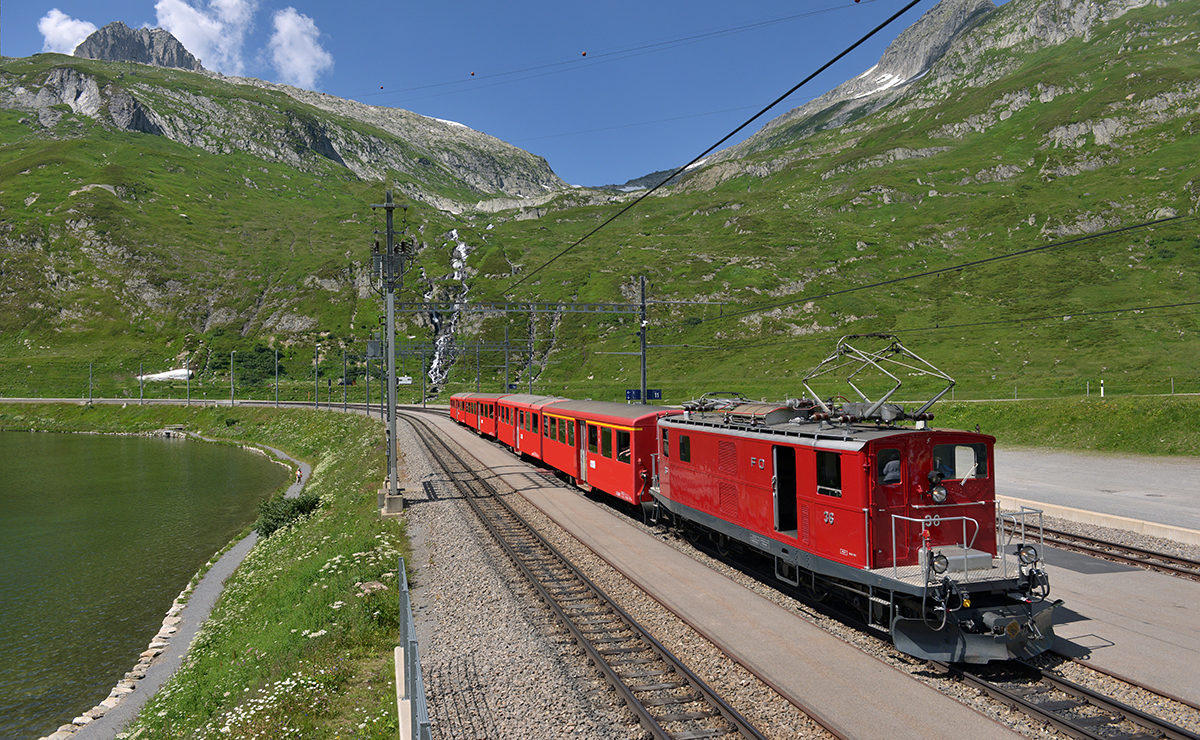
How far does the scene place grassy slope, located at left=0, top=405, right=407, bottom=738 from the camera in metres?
9.99

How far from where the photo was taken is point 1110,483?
28.7 meters

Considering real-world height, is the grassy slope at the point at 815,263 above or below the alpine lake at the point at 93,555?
above

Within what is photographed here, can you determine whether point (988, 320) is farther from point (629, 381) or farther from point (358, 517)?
point (358, 517)

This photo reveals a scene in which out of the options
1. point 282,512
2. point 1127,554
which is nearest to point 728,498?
point 1127,554

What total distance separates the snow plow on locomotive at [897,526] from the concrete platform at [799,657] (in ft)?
2.92

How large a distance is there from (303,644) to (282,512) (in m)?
20.3

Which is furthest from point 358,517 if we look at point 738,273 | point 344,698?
point 738,273

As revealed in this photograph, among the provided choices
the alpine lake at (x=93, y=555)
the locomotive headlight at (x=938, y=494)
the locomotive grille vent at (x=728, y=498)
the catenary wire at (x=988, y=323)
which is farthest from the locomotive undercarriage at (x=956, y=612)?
the catenary wire at (x=988, y=323)

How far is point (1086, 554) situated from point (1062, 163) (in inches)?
6024

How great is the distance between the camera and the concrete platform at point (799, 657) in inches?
348

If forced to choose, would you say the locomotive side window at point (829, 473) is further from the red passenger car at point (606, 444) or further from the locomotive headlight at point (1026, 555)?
the red passenger car at point (606, 444)

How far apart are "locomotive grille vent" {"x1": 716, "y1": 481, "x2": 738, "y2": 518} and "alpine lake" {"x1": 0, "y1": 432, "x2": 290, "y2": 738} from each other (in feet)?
52.7

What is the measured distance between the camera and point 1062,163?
13950 centimetres

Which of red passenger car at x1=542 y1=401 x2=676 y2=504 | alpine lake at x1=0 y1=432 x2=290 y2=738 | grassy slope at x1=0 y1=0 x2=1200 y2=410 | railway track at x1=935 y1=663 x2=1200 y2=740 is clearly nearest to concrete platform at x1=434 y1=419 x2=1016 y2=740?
railway track at x1=935 y1=663 x2=1200 y2=740
